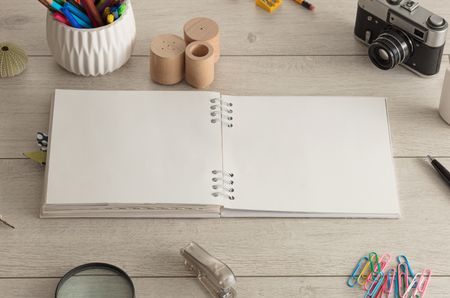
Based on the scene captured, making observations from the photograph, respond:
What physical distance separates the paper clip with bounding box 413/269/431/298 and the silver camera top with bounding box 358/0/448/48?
41cm

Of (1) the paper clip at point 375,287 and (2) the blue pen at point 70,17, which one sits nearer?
(1) the paper clip at point 375,287

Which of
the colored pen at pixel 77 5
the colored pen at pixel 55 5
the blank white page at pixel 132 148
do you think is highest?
the colored pen at pixel 55 5

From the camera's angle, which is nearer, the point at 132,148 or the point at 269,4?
the point at 132,148

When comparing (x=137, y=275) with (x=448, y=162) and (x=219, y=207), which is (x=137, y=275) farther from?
(x=448, y=162)

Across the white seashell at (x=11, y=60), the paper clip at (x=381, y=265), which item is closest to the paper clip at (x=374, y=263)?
the paper clip at (x=381, y=265)

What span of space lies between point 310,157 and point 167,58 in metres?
0.29

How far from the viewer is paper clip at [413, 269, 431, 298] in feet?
4.17

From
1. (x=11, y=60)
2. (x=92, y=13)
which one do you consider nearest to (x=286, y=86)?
(x=92, y=13)

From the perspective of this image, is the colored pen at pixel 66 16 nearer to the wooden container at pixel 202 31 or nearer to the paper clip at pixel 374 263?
the wooden container at pixel 202 31

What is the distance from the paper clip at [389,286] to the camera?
127 cm

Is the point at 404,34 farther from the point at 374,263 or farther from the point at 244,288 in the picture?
the point at 244,288

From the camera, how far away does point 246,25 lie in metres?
1.62

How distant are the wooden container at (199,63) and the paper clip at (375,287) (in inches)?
17.6

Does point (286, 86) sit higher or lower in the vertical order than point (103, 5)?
Answer: lower
